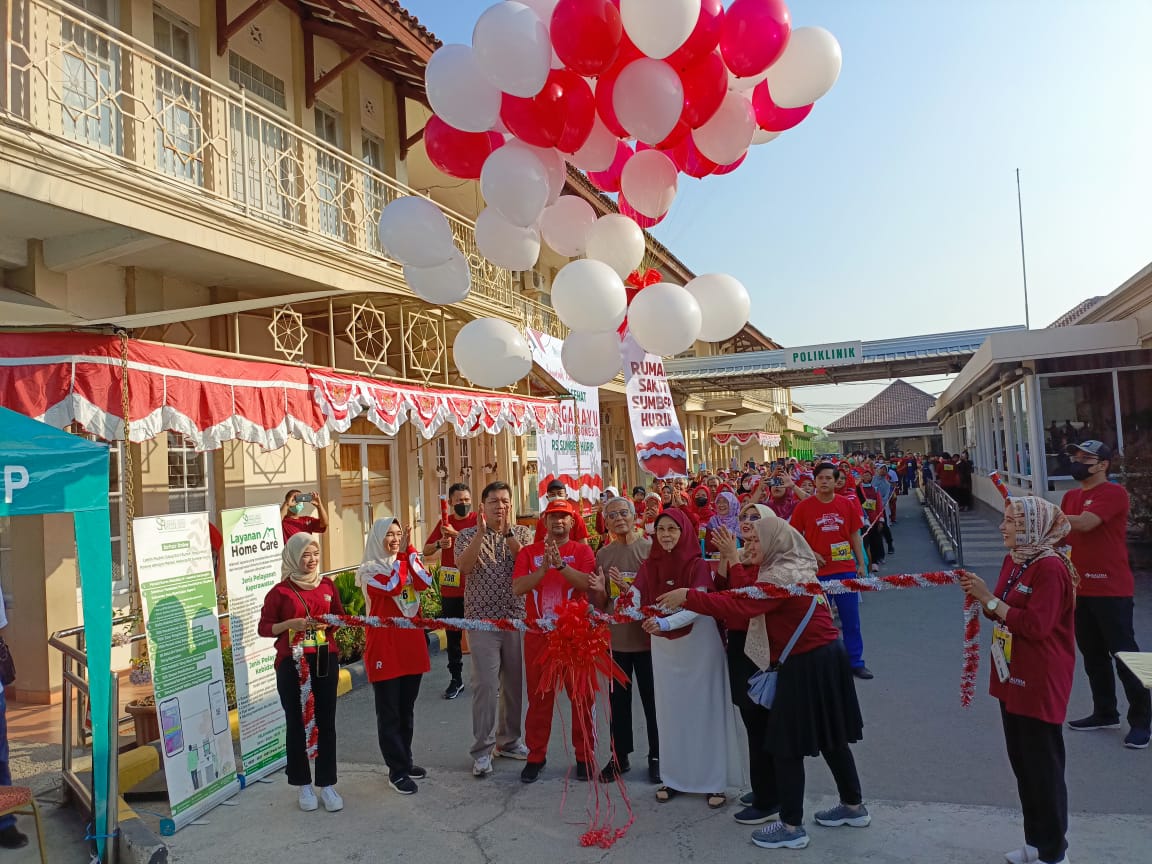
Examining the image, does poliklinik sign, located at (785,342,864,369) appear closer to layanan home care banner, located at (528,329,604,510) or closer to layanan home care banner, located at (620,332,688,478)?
layanan home care banner, located at (528,329,604,510)

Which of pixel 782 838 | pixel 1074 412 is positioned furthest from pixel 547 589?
pixel 1074 412

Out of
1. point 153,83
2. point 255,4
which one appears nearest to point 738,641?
point 153,83

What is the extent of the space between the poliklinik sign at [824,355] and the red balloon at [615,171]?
1764 centimetres

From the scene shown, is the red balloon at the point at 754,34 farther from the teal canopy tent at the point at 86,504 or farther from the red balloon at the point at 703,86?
the teal canopy tent at the point at 86,504

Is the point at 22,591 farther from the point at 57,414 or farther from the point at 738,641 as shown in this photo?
the point at 738,641

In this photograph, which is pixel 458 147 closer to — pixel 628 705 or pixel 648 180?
pixel 648 180

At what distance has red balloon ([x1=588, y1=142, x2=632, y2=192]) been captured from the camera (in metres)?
5.84

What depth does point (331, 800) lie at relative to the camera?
15.5ft

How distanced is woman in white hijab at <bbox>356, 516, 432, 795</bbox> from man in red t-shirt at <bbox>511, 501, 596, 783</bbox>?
2.26 feet

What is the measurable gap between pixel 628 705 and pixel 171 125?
24.7ft

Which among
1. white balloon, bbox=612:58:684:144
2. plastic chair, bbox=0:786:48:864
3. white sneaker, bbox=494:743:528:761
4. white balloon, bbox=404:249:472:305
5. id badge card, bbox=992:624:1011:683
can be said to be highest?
white balloon, bbox=612:58:684:144

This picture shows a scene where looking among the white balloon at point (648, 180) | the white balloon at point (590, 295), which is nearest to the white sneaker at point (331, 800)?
the white balloon at point (590, 295)

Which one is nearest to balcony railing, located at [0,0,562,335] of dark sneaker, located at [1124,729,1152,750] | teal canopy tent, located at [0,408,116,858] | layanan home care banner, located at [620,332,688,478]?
layanan home care banner, located at [620,332,688,478]

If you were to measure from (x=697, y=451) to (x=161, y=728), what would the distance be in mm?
28880
